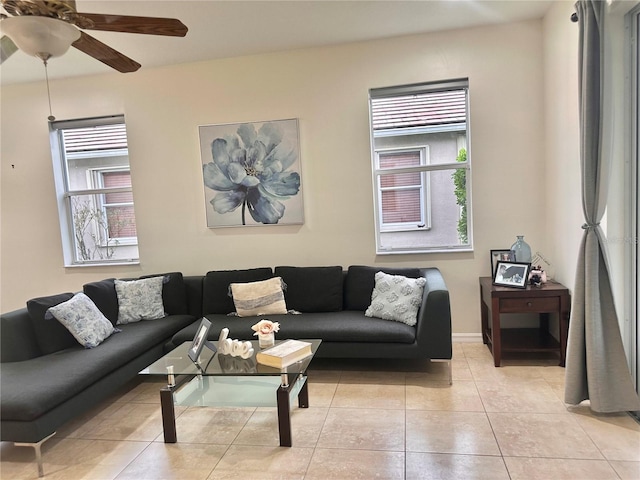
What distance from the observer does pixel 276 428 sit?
92.5 inches

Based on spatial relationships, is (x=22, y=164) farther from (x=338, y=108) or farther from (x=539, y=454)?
(x=539, y=454)

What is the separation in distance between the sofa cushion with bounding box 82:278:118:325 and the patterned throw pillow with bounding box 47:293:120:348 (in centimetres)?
30

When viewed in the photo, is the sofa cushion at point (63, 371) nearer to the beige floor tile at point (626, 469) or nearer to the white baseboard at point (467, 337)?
the white baseboard at point (467, 337)

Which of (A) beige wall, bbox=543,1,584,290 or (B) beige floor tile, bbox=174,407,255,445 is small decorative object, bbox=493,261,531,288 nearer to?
(A) beige wall, bbox=543,1,584,290

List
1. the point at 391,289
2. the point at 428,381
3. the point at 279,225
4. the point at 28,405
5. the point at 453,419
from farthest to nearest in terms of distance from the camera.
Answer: the point at 279,225 → the point at 391,289 → the point at 428,381 → the point at 453,419 → the point at 28,405

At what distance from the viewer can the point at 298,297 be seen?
3.53 m

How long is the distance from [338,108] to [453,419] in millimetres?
2725

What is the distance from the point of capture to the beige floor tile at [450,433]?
206 cm

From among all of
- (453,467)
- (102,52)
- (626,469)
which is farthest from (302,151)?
(626,469)

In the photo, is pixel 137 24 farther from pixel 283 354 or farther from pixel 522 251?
pixel 522 251

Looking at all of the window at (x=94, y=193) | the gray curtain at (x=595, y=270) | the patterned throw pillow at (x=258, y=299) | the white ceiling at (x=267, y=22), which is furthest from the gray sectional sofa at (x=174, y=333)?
the white ceiling at (x=267, y=22)

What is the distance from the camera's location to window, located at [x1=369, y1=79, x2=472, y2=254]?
3.60 meters

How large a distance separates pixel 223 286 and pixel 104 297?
1001mm

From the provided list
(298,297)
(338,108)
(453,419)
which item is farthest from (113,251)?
(453,419)
